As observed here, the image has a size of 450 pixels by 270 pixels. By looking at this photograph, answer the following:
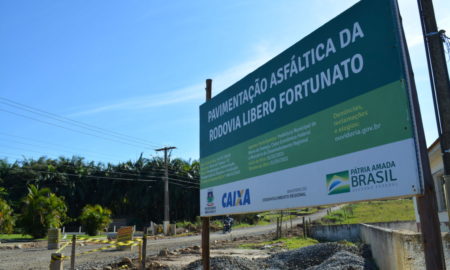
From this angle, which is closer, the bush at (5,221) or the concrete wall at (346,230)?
the concrete wall at (346,230)

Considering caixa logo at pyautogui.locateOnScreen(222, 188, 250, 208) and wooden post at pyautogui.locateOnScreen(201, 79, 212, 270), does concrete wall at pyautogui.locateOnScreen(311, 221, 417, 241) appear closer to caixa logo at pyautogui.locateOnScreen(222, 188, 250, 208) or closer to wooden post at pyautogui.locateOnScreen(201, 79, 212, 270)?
wooden post at pyautogui.locateOnScreen(201, 79, 212, 270)

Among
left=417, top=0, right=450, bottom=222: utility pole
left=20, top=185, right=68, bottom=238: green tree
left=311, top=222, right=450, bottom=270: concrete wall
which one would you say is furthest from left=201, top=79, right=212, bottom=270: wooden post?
left=20, top=185, right=68, bottom=238: green tree

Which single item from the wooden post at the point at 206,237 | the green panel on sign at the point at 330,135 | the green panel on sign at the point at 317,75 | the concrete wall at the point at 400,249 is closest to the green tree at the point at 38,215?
the concrete wall at the point at 400,249

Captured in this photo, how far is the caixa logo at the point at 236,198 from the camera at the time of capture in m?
5.71

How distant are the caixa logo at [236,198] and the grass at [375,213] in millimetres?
29462

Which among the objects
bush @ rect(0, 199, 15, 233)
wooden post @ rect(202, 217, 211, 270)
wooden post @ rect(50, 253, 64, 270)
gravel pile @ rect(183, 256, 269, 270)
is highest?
bush @ rect(0, 199, 15, 233)

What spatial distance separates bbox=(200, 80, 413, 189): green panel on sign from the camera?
3570 mm

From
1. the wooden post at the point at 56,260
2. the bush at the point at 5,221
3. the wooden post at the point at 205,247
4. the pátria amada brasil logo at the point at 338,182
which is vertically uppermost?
the bush at the point at 5,221

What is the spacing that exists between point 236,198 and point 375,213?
35.6m

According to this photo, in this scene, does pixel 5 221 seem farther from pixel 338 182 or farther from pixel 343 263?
pixel 338 182

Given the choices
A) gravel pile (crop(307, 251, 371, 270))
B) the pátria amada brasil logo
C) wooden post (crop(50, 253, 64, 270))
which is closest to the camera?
the pátria amada brasil logo

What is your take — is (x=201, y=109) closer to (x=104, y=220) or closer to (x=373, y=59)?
(x=373, y=59)

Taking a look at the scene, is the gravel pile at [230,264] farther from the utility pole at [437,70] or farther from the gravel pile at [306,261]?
the utility pole at [437,70]

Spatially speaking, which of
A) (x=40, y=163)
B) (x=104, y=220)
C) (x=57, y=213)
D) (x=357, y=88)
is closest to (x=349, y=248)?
(x=357, y=88)
